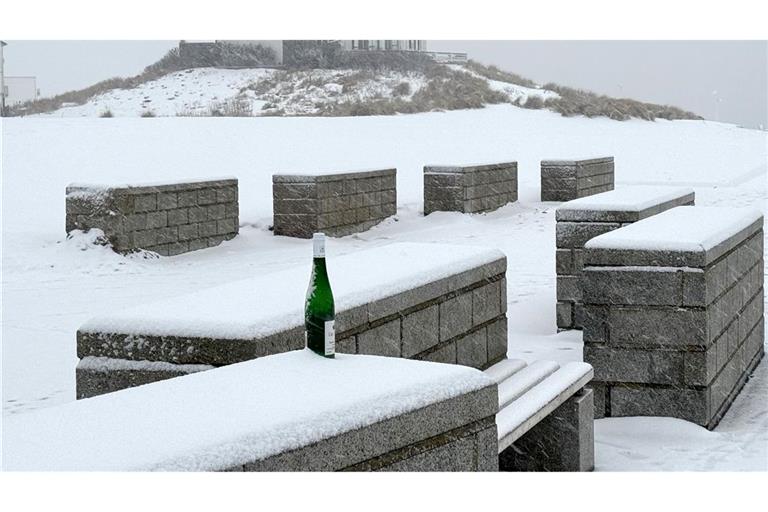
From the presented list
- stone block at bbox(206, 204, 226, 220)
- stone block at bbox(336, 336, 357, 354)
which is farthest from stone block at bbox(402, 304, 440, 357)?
stone block at bbox(206, 204, 226, 220)

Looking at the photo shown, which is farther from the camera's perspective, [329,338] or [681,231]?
[681,231]

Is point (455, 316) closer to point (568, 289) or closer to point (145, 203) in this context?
point (568, 289)

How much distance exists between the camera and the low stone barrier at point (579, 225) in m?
9.72

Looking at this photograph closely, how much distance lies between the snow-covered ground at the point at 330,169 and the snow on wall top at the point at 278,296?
1.54m

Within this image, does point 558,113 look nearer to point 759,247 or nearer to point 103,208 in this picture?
point 103,208

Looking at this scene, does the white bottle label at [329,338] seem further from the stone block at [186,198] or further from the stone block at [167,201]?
the stone block at [186,198]

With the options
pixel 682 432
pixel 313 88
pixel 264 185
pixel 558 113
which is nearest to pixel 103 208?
pixel 682 432

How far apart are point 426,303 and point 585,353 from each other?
175cm

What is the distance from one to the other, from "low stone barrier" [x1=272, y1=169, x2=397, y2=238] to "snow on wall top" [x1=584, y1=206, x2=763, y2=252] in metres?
8.70

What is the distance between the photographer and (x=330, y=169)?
19.7 meters

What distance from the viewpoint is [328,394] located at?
375cm

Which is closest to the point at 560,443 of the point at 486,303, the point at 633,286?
the point at 486,303

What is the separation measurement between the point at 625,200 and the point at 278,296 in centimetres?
527

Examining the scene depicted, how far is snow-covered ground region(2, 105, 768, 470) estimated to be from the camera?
321 inches
